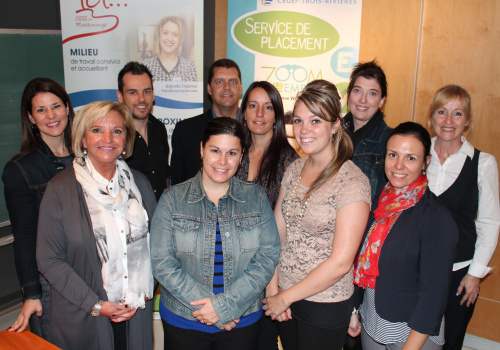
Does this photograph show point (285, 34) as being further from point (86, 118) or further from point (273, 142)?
point (86, 118)

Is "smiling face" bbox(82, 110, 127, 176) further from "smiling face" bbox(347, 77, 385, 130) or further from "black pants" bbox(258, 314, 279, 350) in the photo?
"smiling face" bbox(347, 77, 385, 130)

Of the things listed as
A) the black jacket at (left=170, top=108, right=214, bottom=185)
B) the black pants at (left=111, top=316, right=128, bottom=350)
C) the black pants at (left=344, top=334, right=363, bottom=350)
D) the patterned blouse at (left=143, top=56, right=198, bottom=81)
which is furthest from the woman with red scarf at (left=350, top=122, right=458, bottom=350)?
the patterned blouse at (left=143, top=56, right=198, bottom=81)

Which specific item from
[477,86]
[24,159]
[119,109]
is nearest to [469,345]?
[477,86]

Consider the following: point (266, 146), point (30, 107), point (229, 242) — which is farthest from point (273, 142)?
point (30, 107)

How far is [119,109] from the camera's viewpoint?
6.76 feet

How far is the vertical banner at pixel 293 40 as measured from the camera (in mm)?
3559

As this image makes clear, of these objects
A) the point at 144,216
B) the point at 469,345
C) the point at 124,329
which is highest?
the point at 144,216

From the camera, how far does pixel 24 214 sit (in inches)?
79.8

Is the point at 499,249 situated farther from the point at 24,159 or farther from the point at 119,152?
the point at 24,159

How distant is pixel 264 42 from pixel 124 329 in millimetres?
2823

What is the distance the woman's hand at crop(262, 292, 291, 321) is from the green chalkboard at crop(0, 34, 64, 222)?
317cm

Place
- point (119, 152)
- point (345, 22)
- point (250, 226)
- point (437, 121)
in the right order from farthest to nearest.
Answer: point (345, 22) < point (437, 121) < point (119, 152) < point (250, 226)

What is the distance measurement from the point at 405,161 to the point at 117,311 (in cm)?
166

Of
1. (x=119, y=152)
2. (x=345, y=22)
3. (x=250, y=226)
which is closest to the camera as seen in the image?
(x=250, y=226)
